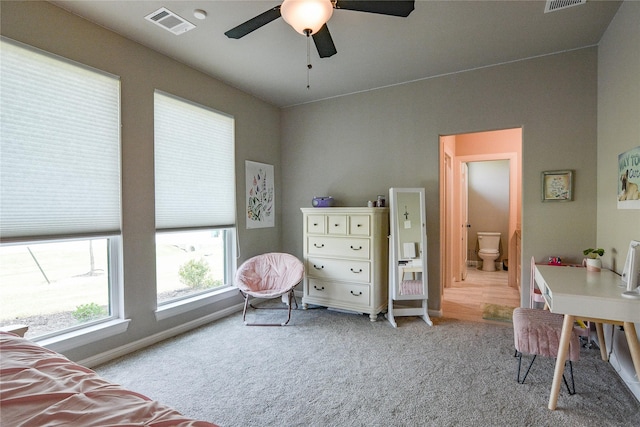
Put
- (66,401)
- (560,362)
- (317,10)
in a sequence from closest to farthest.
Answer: (66,401), (317,10), (560,362)

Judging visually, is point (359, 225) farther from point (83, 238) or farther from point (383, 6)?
point (83, 238)

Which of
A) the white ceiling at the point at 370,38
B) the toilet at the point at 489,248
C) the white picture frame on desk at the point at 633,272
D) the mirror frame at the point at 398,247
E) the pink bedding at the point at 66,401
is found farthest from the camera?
Answer: the toilet at the point at 489,248

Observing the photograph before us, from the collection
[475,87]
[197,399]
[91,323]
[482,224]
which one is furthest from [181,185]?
[482,224]

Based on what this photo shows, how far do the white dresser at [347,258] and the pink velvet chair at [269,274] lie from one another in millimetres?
247

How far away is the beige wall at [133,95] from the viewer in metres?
2.17

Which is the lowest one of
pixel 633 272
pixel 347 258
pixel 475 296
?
pixel 475 296

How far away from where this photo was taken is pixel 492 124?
3242 mm

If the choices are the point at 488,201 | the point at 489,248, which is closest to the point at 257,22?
the point at 489,248

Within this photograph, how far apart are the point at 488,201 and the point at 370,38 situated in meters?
5.32

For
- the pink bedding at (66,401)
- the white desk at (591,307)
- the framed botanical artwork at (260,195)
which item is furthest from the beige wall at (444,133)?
the pink bedding at (66,401)

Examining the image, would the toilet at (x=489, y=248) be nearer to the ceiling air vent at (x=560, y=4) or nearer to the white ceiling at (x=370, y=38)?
the white ceiling at (x=370, y=38)

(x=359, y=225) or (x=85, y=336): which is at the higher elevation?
(x=359, y=225)

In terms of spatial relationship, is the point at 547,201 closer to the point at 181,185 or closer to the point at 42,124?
the point at 181,185

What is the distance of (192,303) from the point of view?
3.21 m
